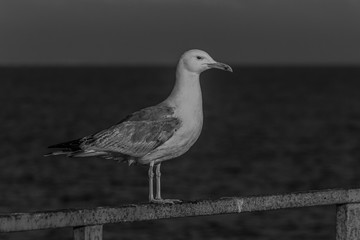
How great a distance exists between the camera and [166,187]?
31453 millimetres

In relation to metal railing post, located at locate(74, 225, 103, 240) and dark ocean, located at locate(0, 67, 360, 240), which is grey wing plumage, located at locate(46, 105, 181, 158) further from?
dark ocean, located at locate(0, 67, 360, 240)

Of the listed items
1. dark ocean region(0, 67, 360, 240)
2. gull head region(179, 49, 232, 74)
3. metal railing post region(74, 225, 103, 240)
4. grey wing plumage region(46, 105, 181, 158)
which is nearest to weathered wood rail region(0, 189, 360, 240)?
metal railing post region(74, 225, 103, 240)

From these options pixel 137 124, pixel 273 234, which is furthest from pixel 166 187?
pixel 137 124

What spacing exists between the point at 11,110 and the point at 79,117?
1432cm

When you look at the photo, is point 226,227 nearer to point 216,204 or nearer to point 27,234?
point 27,234

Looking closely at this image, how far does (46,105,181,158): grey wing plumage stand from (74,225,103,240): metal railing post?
1.84 meters

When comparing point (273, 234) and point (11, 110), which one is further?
point (11, 110)

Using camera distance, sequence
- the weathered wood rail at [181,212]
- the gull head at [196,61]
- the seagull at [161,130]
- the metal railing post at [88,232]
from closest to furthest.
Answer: the weathered wood rail at [181,212] → the metal railing post at [88,232] → the seagull at [161,130] → the gull head at [196,61]

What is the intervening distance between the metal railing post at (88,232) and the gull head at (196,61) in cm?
234

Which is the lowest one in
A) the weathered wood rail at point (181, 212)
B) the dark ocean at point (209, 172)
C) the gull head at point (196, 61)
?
the weathered wood rail at point (181, 212)

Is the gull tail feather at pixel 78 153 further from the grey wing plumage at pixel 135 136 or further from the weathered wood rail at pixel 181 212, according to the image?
the weathered wood rail at pixel 181 212

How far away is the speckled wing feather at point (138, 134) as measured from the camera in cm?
646

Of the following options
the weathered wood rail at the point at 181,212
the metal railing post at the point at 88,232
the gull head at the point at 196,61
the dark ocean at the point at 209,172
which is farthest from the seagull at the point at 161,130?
the dark ocean at the point at 209,172

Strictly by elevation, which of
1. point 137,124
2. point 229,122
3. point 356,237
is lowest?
point 356,237
